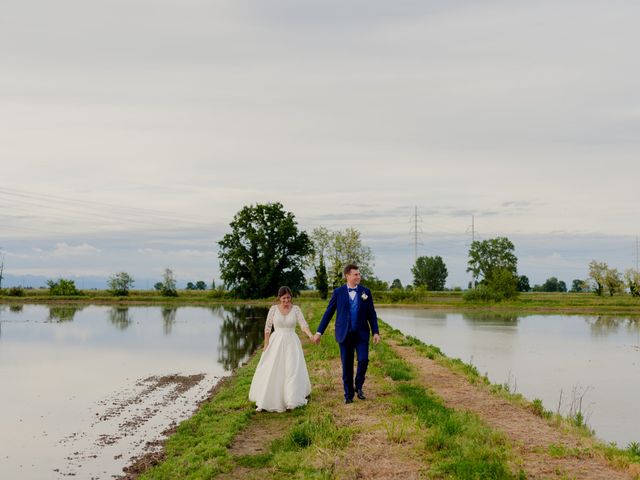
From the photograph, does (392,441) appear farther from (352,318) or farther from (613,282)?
(613,282)

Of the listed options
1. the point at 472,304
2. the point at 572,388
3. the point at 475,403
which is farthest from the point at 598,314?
the point at 475,403

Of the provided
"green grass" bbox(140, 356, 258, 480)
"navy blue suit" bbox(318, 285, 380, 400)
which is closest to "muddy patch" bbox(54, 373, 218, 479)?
"green grass" bbox(140, 356, 258, 480)

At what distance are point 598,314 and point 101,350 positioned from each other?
47.7m

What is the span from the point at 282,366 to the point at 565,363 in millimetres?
14344

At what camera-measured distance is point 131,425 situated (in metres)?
12.5

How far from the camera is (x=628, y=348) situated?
2892 cm

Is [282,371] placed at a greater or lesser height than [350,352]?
lesser

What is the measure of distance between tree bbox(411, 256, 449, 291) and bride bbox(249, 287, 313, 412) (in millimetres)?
122887

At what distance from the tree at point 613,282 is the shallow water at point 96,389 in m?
72.3

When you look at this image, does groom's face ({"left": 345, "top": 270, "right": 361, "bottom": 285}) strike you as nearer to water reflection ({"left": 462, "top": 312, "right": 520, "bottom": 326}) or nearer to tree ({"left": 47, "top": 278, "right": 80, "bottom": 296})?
water reflection ({"left": 462, "top": 312, "right": 520, "bottom": 326})

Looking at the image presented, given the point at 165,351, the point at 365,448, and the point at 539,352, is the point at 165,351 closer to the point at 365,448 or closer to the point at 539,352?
the point at 539,352

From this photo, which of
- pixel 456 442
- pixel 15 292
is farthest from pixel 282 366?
pixel 15 292

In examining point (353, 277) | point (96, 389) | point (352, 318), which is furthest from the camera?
point (96, 389)

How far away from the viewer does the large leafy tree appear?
3110 inches
